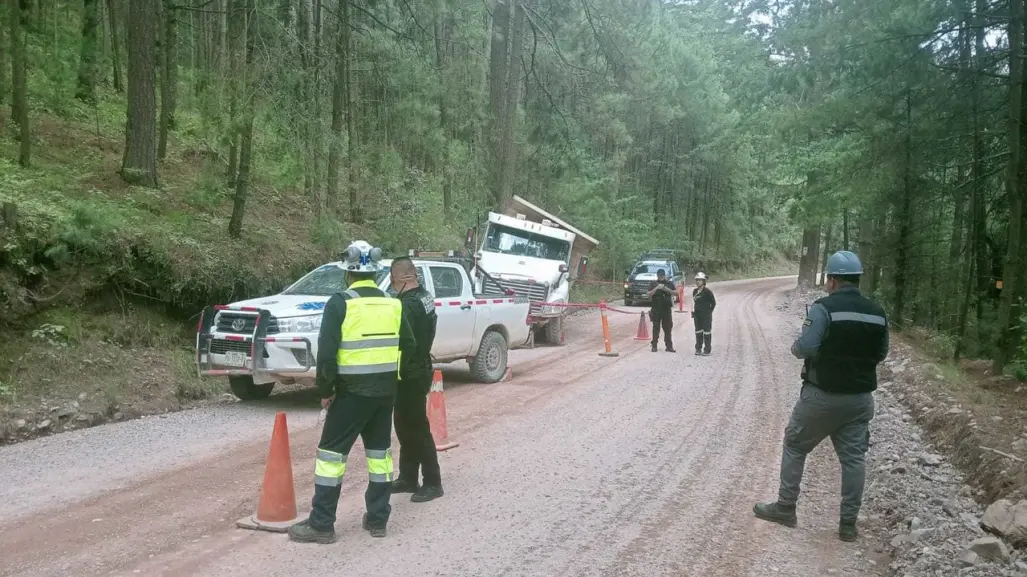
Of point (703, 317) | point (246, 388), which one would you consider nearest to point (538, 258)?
point (703, 317)

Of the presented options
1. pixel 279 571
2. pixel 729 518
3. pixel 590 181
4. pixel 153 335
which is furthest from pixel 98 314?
pixel 590 181

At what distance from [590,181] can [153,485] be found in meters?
31.5

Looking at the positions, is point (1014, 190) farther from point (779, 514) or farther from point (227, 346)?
point (227, 346)

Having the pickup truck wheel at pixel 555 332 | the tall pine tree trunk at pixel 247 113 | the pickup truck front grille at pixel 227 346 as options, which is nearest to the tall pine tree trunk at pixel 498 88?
the pickup truck wheel at pixel 555 332

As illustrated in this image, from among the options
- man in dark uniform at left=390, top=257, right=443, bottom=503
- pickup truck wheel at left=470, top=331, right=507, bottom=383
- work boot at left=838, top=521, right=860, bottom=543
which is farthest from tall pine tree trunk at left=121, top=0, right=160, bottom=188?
work boot at left=838, top=521, right=860, bottom=543

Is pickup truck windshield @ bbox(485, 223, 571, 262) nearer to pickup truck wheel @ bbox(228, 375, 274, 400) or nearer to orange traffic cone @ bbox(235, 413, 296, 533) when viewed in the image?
pickup truck wheel @ bbox(228, 375, 274, 400)

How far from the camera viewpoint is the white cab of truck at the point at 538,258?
18.3 m

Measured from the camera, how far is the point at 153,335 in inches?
448

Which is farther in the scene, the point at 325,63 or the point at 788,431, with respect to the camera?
the point at 325,63

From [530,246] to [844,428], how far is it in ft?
48.2

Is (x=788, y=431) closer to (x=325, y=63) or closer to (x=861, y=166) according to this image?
(x=861, y=166)

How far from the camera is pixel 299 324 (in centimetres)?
942

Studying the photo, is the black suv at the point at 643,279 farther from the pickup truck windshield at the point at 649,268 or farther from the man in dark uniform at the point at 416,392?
the man in dark uniform at the point at 416,392

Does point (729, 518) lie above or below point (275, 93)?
below
